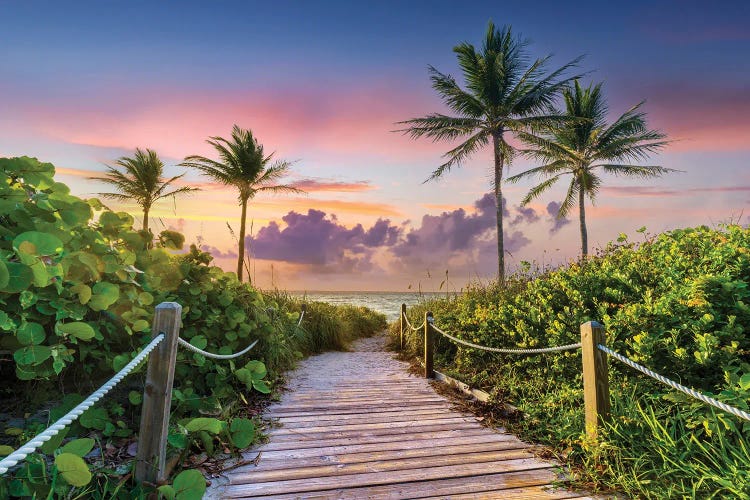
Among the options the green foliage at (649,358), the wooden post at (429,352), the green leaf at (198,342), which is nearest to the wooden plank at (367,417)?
the green foliage at (649,358)

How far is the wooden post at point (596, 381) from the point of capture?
2766mm

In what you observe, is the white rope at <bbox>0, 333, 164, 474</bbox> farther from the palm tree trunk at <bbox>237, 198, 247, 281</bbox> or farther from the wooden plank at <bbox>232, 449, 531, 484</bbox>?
the palm tree trunk at <bbox>237, 198, 247, 281</bbox>

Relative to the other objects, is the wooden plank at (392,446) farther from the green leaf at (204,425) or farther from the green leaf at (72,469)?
the green leaf at (72,469)

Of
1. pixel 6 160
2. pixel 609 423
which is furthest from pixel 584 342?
pixel 6 160

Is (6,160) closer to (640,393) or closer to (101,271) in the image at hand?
(101,271)

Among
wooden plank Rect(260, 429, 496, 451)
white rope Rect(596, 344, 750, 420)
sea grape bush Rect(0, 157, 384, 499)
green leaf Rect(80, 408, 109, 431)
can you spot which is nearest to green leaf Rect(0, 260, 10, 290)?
sea grape bush Rect(0, 157, 384, 499)

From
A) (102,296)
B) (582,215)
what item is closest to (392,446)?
(102,296)

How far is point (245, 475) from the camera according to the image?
8.71 ft

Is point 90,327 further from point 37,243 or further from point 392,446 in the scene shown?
point 392,446

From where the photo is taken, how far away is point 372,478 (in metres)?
2.62

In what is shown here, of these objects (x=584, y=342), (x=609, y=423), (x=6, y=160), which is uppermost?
(x=6, y=160)

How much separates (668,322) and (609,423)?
106 cm

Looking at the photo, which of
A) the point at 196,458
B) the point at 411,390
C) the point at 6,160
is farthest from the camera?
the point at 411,390

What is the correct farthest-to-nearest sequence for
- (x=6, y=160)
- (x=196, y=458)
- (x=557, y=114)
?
(x=557, y=114) → (x=196, y=458) → (x=6, y=160)
